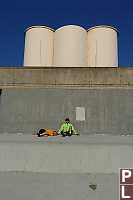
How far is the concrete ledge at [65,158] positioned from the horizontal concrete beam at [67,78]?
872 centimetres

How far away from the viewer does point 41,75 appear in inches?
568

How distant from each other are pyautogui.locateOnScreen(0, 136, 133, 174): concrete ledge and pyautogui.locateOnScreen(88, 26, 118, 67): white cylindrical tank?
13354mm

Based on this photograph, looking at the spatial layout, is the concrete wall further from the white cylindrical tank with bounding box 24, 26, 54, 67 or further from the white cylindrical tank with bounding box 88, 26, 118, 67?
the white cylindrical tank with bounding box 24, 26, 54, 67

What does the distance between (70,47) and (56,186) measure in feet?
49.8

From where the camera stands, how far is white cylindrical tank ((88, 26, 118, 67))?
59.5 ft

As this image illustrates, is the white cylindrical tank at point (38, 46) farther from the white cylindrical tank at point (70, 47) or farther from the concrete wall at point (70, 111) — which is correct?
the concrete wall at point (70, 111)

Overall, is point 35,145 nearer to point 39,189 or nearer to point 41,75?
point 39,189

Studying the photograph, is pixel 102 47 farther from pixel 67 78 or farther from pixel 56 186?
pixel 56 186

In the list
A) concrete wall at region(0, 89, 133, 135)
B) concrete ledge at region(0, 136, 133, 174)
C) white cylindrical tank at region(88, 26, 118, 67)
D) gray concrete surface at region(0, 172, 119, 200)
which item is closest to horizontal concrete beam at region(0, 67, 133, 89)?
concrete wall at region(0, 89, 133, 135)

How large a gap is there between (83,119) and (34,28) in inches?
456

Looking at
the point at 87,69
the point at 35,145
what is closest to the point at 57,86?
the point at 87,69

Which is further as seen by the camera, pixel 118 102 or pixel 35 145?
pixel 118 102

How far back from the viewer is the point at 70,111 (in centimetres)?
1377

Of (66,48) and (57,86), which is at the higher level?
(66,48)
